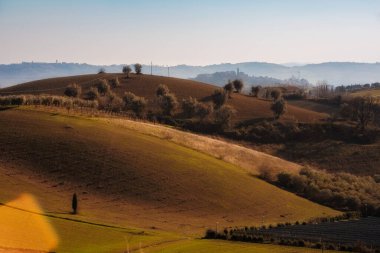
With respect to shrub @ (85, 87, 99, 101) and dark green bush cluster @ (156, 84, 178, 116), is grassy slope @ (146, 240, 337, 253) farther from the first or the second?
shrub @ (85, 87, 99, 101)

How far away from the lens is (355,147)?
12988 cm

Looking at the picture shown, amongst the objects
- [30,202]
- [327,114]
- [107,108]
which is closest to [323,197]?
[30,202]

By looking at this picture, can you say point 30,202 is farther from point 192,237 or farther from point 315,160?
point 315,160

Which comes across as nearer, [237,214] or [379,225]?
[379,225]

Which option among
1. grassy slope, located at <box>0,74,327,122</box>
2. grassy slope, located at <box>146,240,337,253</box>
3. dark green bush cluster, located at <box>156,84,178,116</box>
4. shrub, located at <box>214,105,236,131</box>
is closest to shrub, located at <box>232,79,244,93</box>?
grassy slope, located at <box>0,74,327,122</box>

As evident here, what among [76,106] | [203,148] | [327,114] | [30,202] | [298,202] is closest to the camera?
[30,202]

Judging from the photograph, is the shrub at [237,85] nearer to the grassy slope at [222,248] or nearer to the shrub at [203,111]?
the shrub at [203,111]

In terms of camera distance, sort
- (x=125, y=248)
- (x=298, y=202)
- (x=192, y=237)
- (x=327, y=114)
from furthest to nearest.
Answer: (x=327, y=114) < (x=298, y=202) < (x=192, y=237) < (x=125, y=248)

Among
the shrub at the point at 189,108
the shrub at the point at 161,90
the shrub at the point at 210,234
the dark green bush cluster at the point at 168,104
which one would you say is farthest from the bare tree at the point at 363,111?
the shrub at the point at 210,234

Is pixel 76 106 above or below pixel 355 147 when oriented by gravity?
above

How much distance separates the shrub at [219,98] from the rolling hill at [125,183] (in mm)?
58926

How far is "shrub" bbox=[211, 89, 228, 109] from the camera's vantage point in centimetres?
Answer: 15995

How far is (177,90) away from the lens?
6811 inches

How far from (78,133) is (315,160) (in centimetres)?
5599
